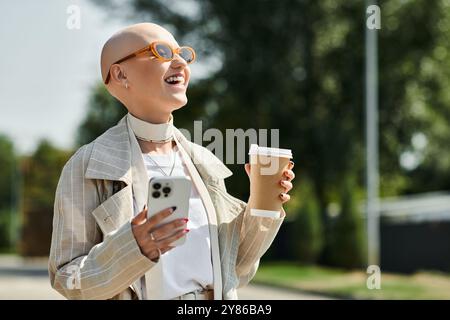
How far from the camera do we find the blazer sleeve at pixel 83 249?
2.04 m

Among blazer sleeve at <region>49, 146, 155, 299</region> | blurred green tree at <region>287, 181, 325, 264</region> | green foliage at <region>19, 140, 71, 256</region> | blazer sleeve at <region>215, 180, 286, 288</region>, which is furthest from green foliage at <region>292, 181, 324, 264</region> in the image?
blazer sleeve at <region>49, 146, 155, 299</region>

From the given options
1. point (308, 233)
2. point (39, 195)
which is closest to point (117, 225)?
point (308, 233)

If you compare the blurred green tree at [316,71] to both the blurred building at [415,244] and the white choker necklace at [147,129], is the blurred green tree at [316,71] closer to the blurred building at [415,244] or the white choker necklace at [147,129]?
the blurred building at [415,244]

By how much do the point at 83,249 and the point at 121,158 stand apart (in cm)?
27

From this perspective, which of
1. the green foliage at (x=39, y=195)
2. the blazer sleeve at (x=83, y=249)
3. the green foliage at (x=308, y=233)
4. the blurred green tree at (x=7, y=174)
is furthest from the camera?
the blurred green tree at (x=7, y=174)

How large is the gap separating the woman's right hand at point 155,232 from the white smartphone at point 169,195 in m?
0.01

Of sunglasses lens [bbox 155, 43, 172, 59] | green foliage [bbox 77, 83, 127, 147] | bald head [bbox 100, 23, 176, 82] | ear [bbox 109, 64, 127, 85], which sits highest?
green foliage [bbox 77, 83, 127, 147]

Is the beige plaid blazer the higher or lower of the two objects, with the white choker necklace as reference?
lower

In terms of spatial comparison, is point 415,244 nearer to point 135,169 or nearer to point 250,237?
point 250,237

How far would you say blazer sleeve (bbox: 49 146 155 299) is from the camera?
2.04 m

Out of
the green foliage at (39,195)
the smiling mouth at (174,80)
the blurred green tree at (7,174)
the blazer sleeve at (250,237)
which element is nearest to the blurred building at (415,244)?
the green foliage at (39,195)

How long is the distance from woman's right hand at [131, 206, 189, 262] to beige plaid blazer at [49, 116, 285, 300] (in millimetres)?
22

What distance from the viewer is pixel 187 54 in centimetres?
239

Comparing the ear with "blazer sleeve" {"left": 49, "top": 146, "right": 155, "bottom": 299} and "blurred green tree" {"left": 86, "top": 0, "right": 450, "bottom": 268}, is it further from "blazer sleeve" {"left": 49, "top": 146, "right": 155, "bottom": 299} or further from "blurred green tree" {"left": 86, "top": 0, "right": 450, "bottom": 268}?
"blurred green tree" {"left": 86, "top": 0, "right": 450, "bottom": 268}
